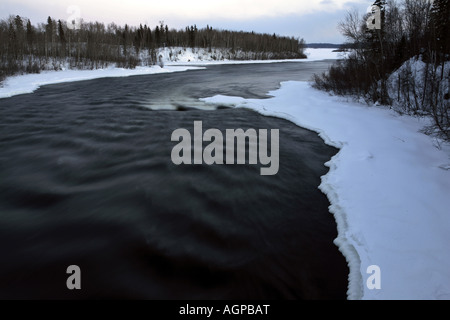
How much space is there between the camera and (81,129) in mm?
8773

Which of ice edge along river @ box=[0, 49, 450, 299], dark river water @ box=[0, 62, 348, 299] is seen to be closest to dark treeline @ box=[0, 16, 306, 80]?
dark river water @ box=[0, 62, 348, 299]

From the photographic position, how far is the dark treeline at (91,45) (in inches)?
1163

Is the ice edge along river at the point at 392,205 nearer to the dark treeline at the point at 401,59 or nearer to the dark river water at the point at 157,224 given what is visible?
the dark river water at the point at 157,224

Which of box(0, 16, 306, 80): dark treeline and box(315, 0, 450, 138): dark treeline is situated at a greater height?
box(0, 16, 306, 80): dark treeline

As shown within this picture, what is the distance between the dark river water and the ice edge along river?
0.28 meters

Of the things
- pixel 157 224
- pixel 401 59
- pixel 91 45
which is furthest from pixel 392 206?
pixel 91 45

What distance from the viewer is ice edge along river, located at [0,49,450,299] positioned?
2836mm

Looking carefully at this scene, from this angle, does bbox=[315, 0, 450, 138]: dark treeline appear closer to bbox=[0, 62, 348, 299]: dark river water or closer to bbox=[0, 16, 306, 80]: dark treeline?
bbox=[0, 62, 348, 299]: dark river water

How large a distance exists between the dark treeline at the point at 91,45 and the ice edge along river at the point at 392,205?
980 inches

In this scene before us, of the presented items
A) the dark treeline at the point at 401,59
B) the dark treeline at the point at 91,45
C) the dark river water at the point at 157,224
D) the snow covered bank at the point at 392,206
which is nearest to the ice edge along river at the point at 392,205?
the snow covered bank at the point at 392,206

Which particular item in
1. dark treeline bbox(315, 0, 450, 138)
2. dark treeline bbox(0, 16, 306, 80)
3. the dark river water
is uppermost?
dark treeline bbox(0, 16, 306, 80)

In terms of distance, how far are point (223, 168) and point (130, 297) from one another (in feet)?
11.9
